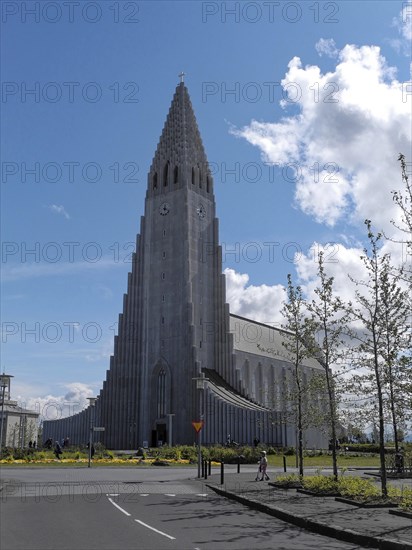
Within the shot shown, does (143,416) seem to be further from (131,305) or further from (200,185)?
(200,185)

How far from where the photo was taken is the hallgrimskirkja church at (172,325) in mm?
75812

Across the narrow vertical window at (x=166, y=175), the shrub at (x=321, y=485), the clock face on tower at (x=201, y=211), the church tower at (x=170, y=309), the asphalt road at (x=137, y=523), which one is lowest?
the asphalt road at (x=137, y=523)

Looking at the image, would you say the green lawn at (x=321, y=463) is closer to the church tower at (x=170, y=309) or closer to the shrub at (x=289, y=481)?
the shrub at (x=289, y=481)

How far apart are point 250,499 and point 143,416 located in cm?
6235

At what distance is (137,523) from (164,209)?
72.5 m

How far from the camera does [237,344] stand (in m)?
96.5

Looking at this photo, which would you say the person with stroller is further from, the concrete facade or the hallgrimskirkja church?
the concrete facade

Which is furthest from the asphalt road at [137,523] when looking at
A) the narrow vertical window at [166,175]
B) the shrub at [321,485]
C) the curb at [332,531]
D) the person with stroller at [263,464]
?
the narrow vertical window at [166,175]

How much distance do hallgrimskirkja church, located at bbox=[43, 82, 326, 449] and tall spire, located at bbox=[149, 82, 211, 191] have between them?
0.56ft

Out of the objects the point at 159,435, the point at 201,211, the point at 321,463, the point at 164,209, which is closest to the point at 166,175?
the point at 164,209

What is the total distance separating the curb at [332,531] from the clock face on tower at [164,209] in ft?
224

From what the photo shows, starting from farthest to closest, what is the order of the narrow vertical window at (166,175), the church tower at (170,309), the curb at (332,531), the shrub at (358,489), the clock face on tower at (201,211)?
the narrow vertical window at (166,175), the clock face on tower at (201,211), the church tower at (170,309), the shrub at (358,489), the curb at (332,531)

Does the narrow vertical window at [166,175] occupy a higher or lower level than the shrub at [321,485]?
higher

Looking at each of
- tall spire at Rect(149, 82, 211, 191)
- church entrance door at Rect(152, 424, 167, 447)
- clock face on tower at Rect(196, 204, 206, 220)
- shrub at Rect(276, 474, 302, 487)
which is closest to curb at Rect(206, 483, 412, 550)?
shrub at Rect(276, 474, 302, 487)
